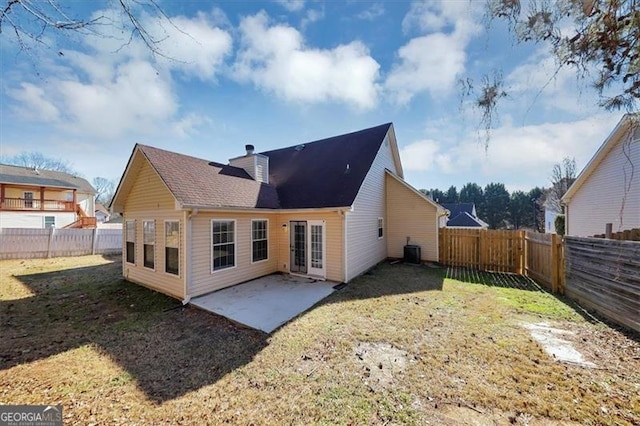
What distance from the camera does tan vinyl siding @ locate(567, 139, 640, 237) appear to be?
9.30 meters

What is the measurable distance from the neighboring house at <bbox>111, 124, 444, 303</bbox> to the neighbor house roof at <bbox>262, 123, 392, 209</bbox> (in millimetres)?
57

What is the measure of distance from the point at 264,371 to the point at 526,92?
5.71 metres

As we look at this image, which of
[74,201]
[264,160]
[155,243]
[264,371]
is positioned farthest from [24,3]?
[74,201]

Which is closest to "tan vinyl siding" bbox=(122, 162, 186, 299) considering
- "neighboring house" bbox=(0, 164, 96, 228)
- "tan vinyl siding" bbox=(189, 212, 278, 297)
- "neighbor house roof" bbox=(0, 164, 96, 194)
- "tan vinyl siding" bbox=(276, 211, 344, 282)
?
"tan vinyl siding" bbox=(189, 212, 278, 297)

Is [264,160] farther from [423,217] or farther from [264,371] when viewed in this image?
[264,371]

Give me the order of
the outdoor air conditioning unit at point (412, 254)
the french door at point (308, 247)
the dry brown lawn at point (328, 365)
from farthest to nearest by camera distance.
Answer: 1. the outdoor air conditioning unit at point (412, 254)
2. the french door at point (308, 247)
3. the dry brown lawn at point (328, 365)

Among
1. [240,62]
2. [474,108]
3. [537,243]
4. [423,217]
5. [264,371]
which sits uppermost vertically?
[240,62]

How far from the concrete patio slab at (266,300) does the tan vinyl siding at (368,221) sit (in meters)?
1.51

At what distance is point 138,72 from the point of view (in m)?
3.97

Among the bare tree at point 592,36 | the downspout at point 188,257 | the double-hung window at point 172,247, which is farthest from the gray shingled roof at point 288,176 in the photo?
the bare tree at point 592,36

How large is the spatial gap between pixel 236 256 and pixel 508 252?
10.6 m

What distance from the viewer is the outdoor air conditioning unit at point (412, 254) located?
12.0 meters

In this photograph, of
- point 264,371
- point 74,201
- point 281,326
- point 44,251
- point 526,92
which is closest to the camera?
point 526,92

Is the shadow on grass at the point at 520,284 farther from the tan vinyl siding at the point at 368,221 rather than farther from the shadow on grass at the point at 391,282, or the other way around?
the tan vinyl siding at the point at 368,221
